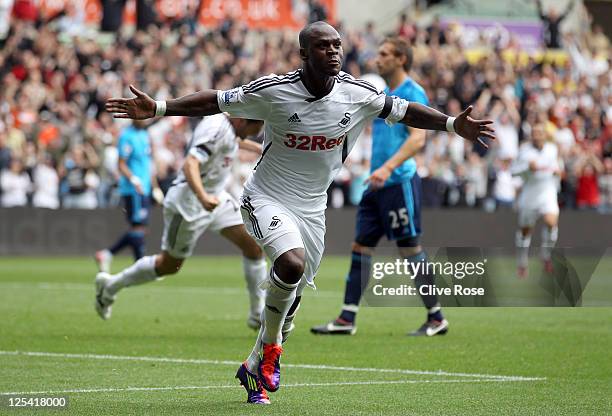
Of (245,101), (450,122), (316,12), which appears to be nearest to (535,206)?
(316,12)

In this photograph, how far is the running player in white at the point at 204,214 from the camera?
12609 millimetres

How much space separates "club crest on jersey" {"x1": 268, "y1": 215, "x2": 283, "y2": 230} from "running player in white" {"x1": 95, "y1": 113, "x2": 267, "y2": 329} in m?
3.81

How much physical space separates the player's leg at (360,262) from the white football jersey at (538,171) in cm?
905

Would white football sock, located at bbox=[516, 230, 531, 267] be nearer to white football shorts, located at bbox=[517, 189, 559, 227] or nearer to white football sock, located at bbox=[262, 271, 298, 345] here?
white football shorts, located at bbox=[517, 189, 559, 227]

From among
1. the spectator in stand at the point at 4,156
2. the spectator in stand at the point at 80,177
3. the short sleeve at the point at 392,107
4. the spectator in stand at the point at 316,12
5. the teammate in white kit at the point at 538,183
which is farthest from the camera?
the spectator in stand at the point at 316,12

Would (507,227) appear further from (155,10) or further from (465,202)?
(155,10)

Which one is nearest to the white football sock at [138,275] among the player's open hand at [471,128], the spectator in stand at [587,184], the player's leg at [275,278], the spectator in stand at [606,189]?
the player's leg at [275,278]

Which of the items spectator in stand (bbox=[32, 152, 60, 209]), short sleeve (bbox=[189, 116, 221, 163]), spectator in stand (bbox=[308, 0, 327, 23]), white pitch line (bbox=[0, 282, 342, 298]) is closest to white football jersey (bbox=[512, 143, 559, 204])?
white pitch line (bbox=[0, 282, 342, 298])

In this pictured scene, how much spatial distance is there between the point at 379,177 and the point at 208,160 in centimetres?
165

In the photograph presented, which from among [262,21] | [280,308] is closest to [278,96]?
[280,308]

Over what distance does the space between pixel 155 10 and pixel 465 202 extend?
8897 millimetres

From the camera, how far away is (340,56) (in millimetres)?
8570

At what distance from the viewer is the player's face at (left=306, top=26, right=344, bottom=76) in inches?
336

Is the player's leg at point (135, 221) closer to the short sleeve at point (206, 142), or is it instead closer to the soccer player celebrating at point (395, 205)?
the soccer player celebrating at point (395, 205)
